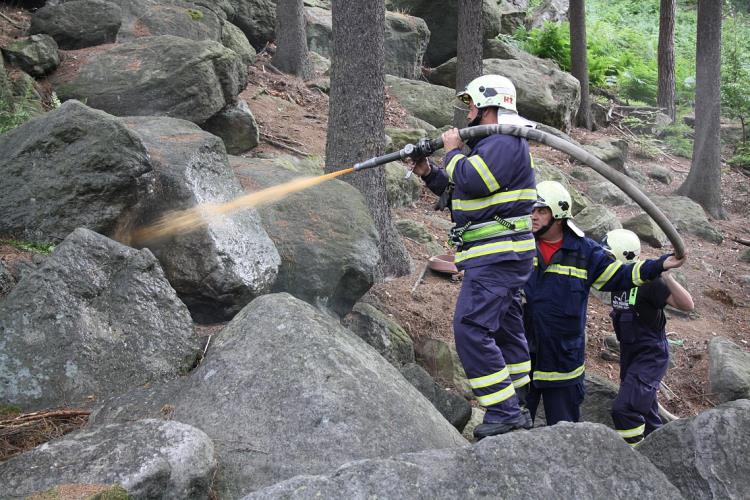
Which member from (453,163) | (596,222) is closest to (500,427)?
(453,163)

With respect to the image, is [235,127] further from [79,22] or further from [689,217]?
[689,217]

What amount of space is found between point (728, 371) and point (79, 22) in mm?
9454

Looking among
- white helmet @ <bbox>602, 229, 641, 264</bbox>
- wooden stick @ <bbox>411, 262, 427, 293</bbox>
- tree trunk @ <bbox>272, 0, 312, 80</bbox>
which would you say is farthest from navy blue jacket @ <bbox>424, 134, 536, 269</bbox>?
tree trunk @ <bbox>272, 0, 312, 80</bbox>

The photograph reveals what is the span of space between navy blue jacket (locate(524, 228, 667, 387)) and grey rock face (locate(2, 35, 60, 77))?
21.7ft

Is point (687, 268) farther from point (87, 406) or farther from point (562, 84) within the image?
point (87, 406)

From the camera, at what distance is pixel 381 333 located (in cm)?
710

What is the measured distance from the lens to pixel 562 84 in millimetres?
18219

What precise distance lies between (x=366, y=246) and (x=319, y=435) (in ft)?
9.91

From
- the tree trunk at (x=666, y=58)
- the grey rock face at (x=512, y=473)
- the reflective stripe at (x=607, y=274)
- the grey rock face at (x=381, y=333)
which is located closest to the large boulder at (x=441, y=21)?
the tree trunk at (x=666, y=58)

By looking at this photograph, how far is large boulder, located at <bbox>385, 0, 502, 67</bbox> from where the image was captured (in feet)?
64.1

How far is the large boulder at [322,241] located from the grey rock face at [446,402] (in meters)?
1.13

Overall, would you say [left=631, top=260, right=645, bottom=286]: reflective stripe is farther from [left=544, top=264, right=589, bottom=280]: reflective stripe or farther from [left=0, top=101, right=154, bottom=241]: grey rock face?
[left=0, top=101, right=154, bottom=241]: grey rock face

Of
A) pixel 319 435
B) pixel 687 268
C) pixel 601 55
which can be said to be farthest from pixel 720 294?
pixel 601 55

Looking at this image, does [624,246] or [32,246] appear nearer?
[32,246]
